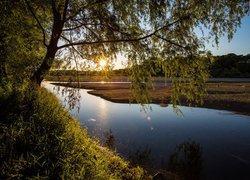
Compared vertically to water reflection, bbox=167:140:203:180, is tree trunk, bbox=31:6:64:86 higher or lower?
higher

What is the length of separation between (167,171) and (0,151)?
6.91 meters

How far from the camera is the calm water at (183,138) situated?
38.7ft

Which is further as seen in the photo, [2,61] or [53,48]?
[53,48]

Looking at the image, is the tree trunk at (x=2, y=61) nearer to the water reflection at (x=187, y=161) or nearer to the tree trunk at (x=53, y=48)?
the tree trunk at (x=53, y=48)

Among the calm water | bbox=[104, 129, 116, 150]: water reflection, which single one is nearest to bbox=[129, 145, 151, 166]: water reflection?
the calm water

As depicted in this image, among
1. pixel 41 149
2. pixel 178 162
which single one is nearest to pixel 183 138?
pixel 178 162

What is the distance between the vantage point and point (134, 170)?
32.4ft

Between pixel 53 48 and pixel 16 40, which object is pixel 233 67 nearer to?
pixel 53 48

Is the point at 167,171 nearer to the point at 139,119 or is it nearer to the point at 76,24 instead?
the point at 76,24

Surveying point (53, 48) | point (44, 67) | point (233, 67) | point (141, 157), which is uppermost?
point (233, 67)

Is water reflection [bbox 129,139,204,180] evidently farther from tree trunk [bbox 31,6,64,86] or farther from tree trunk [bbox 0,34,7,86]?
tree trunk [bbox 0,34,7,86]

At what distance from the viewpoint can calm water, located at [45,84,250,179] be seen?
1179cm

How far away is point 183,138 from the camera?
620 inches

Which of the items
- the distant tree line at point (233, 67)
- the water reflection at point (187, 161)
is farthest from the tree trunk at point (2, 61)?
the distant tree line at point (233, 67)
